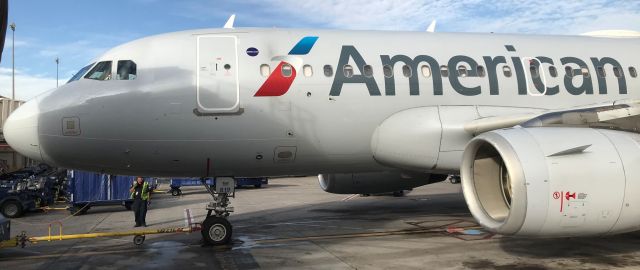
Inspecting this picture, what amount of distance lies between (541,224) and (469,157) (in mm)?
1342

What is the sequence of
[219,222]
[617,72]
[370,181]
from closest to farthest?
[219,222], [617,72], [370,181]

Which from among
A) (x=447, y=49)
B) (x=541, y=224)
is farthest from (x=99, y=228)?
(x=541, y=224)

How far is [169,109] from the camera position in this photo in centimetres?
792

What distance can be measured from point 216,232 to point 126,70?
338 centimetres

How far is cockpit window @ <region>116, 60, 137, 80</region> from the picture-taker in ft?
26.6

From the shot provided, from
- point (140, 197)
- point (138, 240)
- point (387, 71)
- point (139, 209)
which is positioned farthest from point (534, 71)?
point (139, 209)

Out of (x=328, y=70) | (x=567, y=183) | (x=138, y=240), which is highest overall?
(x=328, y=70)

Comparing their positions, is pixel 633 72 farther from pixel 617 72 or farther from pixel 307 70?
pixel 307 70

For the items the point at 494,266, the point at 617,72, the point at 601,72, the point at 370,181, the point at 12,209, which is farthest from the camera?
the point at 12,209

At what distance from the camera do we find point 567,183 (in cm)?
585

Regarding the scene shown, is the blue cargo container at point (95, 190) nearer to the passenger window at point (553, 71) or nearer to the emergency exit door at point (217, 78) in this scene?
the emergency exit door at point (217, 78)

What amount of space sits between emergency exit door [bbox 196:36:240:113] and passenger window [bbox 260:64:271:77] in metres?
0.45

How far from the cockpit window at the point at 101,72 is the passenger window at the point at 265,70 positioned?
2585 mm

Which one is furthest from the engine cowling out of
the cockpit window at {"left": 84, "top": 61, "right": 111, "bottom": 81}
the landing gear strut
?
the cockpit window at {"left": 84, "top": 61, "right": 111, "bottom": 81}
